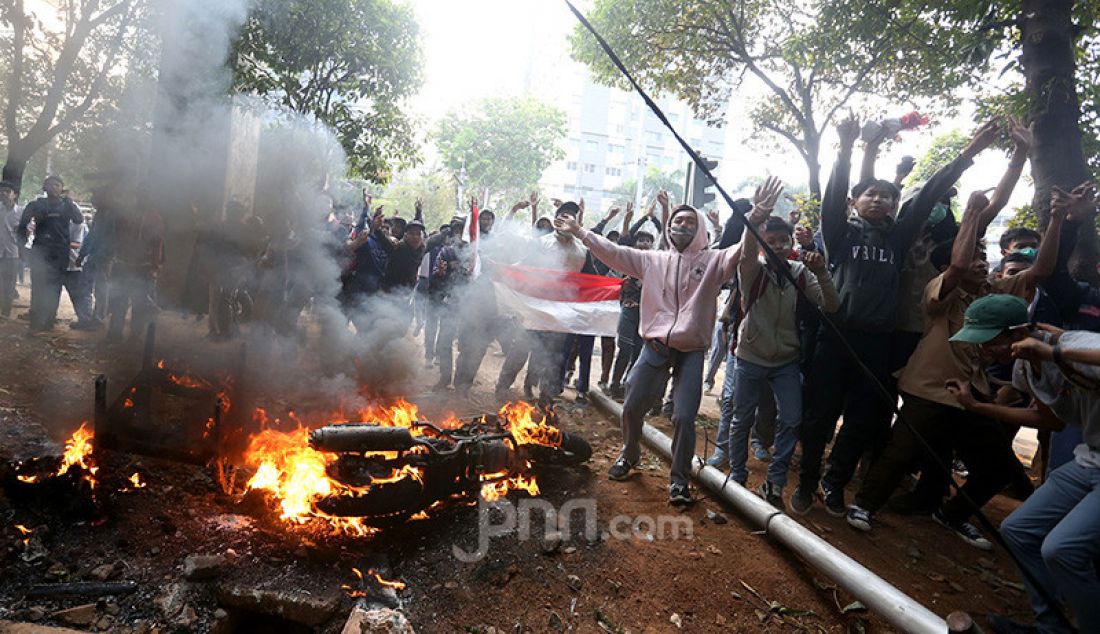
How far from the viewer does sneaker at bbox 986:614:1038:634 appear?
316 cm

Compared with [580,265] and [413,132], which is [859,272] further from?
[413,132]

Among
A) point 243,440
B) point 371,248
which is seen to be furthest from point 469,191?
point 243,440

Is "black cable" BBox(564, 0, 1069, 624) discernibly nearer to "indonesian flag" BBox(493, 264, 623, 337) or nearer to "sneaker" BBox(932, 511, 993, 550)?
"sneaker" BBox(932, 511, 993, 550)

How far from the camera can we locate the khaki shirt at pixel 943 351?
159 inches

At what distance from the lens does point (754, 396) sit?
4629mm

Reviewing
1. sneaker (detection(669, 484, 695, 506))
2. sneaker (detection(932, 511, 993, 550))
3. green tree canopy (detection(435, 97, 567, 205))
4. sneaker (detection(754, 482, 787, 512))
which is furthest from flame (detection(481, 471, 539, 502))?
green tree canopy (detection(435, 97, 567, 205))

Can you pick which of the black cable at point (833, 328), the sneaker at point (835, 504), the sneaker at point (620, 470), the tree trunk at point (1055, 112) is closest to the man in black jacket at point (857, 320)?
the sneaker at point (835, 504)

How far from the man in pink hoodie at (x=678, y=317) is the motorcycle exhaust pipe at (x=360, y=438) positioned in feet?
6.48

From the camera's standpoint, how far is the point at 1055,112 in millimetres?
5672

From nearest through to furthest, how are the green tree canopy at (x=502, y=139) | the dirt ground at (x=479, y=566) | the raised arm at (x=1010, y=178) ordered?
the dirt ground at (x=479, y=566) → the raised arm at (x=1010, y=178) → the green tree canopy at (x=502, y=139)

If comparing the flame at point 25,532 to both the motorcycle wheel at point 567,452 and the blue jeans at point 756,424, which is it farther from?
the blue jeans at point 756,424

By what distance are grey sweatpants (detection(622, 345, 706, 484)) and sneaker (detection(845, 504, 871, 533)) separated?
1251mm

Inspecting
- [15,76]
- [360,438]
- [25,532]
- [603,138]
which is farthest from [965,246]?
[603,138]

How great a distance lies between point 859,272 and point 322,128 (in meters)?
8.13
